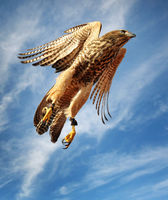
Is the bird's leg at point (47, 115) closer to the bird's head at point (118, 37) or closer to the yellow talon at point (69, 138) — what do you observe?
the yellow talon at point (69, 138)

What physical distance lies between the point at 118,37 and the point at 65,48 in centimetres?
97

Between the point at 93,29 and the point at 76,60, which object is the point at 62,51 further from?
the point at 93,29

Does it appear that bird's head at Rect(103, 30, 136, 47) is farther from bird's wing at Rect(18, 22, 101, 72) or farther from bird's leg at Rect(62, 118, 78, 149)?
bird's leg at Rect(62, 118, 78, 149)

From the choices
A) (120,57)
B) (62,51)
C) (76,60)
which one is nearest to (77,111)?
(76,60)

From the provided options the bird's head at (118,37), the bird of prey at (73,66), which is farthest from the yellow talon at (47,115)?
the bird's head at (118,37)

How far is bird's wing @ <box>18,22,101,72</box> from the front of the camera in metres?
3.50

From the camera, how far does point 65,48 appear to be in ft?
11.9

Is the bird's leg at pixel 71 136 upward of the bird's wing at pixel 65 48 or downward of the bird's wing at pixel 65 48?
downward

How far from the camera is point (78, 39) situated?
143 inches

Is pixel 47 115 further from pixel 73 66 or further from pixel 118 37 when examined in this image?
pixel 118 37

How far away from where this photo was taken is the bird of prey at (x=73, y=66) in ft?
10.6

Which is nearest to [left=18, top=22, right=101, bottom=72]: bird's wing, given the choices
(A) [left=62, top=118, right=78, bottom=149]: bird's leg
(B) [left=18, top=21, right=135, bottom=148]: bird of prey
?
(B) [left=18, top=21, right=135, bottom=148]: bird of prey

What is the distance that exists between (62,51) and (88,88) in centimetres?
85

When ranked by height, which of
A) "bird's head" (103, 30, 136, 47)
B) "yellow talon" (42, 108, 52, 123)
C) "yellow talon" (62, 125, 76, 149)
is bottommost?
"yellow talon" (62, 125, 76, 149)
